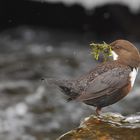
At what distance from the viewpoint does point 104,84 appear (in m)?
4.21

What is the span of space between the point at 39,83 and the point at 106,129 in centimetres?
479

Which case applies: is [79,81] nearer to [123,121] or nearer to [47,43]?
[123,121]

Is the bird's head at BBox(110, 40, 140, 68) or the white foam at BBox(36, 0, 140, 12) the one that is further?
the white foam at BBox(36, 0, 140, 12)

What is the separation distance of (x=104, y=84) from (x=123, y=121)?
1.08 feet

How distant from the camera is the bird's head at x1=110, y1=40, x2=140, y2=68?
421cm

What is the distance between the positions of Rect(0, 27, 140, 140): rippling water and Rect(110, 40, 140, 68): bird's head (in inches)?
125

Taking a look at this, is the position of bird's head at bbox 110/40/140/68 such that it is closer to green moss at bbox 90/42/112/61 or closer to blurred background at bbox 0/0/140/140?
green moss at bbox 90/42/112/61

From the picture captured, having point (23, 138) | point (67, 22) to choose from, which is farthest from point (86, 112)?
point (67, 22)

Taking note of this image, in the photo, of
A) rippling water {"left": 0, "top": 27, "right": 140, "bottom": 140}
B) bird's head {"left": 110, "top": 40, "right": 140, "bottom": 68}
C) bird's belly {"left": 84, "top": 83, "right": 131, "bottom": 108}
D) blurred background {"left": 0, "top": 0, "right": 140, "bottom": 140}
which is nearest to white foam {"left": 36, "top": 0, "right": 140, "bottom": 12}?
blurred background {"left": 0, "top": 0, "right": 140, "bottom": 140}

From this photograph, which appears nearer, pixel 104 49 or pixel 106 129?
pixel 106 129

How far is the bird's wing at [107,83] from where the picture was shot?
13.7ft

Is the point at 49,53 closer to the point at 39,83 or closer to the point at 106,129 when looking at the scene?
the point at 39,83

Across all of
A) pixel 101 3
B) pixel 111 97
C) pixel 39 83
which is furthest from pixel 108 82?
pixel 101 3

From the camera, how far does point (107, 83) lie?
4.22 meters
